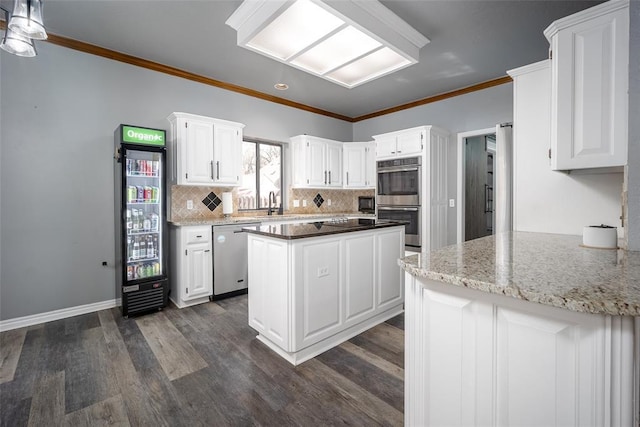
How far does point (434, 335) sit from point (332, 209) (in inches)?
189

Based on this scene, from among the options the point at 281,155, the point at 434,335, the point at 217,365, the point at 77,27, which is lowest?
the point at 217,365

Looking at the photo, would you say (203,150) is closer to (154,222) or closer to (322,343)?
(154,222)

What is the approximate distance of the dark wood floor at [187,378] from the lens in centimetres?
167

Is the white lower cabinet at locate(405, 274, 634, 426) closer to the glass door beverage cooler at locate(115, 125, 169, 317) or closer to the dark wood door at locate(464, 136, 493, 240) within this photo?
the glass door beverage cooler at locate(115, 125, 169, 317)

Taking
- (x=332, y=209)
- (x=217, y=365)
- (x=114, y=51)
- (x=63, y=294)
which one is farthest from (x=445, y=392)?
(x=332, y=209)

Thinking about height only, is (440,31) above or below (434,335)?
above

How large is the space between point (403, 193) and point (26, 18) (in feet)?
14.1

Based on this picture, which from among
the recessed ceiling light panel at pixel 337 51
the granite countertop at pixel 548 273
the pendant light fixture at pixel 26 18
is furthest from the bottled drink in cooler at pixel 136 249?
the granite countertop at pixel 548 273

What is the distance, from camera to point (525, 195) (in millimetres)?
2367

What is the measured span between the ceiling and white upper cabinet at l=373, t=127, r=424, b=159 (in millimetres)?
697

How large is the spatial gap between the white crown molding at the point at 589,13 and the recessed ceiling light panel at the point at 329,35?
4.17 ft

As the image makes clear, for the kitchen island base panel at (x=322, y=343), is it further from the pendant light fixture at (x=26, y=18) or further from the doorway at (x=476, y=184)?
the pendant light fixture at (x=26, y=18)

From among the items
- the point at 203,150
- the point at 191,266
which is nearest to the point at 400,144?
the point at 203,150

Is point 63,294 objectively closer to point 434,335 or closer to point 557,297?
point 434,335
